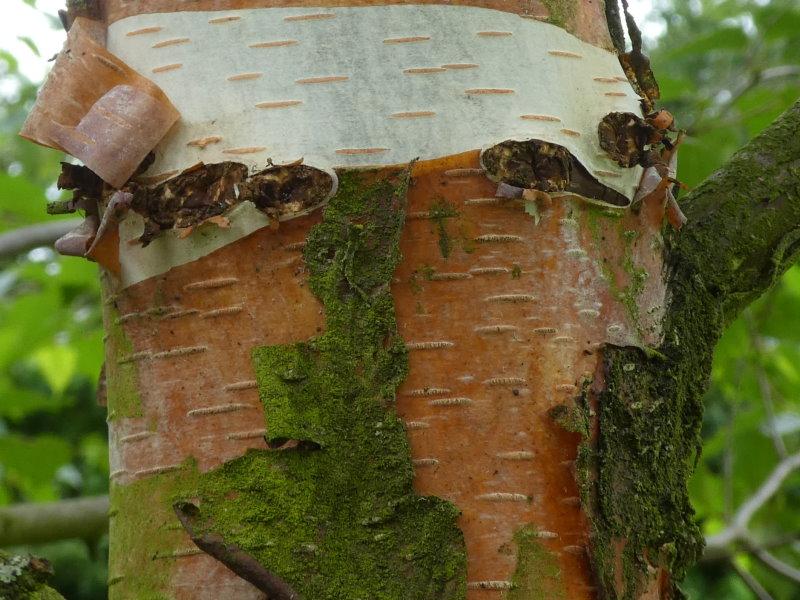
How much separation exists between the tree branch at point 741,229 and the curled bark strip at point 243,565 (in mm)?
485

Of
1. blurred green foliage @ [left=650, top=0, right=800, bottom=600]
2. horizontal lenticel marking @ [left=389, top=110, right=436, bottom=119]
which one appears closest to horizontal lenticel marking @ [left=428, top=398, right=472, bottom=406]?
horizontal lenticel marking @ [left=389, top=110, right=436, bottom=119]

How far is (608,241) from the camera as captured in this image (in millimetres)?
855

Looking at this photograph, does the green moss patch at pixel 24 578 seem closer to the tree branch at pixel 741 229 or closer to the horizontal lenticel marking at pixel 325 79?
the horizontal lenticel marking at pixel 325 79

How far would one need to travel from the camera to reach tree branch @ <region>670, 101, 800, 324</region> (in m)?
0.94

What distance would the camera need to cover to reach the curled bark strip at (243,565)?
0.71 metres

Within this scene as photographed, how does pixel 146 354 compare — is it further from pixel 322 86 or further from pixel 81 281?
pixel 81 281

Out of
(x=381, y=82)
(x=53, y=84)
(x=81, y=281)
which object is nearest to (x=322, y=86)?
(x=381, y=82)

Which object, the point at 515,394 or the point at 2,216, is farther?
the point at 2,216

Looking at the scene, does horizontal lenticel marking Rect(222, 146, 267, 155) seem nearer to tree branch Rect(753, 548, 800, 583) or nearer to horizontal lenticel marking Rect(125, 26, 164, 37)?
horizontal lenticel marking Rect(125, 26, 164, 37)

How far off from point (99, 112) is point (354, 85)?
248 millimetres

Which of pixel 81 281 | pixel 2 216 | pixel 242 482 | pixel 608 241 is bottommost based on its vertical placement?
pixel 81 281

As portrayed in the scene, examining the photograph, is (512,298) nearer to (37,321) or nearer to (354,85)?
(354,85)

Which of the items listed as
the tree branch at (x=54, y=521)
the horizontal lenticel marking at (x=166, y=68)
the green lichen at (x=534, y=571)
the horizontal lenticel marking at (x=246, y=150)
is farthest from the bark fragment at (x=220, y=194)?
the tree branch at (x=54, y=521)

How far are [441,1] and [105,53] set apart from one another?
33 centimetres
